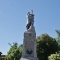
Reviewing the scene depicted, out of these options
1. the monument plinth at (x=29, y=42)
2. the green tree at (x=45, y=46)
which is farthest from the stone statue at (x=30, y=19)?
the green tree at (x=45, y=46)

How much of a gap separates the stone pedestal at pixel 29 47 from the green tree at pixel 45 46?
1355 centimetres

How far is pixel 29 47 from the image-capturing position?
1249 inches

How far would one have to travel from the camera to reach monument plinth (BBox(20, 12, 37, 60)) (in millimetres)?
31484

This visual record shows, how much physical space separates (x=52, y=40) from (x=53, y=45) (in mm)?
1341

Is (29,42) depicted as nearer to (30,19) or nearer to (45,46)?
(30,19)

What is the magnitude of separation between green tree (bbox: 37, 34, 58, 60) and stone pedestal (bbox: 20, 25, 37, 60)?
44.4ft

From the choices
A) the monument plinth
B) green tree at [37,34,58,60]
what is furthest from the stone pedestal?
green tree at [37,34,58,60]

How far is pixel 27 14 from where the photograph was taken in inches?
1319

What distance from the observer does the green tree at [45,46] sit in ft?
150

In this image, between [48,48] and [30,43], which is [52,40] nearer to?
[48,48]

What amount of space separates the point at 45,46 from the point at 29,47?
602 inches

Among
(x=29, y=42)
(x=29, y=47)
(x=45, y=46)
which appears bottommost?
(x=29, y=47)

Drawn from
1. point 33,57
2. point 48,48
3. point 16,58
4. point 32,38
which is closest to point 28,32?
point 32,38

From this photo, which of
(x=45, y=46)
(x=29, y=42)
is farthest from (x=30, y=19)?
(x=45, y=46)
